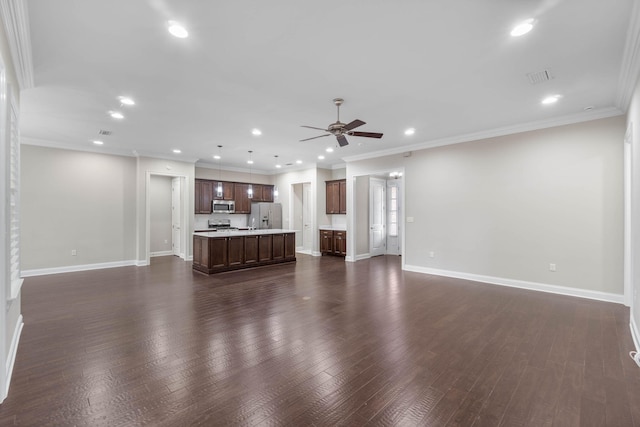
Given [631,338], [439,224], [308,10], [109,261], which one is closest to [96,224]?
[109,261]

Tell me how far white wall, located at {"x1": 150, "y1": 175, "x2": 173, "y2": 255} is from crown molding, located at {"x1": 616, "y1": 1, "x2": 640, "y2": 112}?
9940 millimetres

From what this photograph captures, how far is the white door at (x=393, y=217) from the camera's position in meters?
9.51

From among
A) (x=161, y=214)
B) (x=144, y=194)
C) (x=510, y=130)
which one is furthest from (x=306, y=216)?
→ (x=510, y=130)

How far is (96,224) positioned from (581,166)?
9.83 metres

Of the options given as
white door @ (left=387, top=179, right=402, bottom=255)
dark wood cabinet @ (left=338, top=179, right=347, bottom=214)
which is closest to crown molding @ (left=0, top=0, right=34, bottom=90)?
dark wood cabinet @ (left=338, top=179, right=347, bottom=214)

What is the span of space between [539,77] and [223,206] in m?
8.38

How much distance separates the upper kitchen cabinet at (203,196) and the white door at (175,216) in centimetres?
54

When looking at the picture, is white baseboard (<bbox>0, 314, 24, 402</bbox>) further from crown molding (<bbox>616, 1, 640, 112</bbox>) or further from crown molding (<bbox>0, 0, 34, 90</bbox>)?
crown molding (<bbox>616, 1, 640, 112</bbox>)

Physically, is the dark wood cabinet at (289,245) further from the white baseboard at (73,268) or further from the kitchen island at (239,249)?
the white baseboard at (73,268)

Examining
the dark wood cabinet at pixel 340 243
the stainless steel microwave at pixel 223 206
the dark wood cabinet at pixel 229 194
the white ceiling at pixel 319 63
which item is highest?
the white ceiling at pixel 319 63

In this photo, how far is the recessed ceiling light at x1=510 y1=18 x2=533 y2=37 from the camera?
240cm

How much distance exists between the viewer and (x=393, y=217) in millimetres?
9555

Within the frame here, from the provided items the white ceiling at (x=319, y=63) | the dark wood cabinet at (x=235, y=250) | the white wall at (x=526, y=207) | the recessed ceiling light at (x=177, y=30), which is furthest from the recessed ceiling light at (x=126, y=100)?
the white wall at (x=526, y=207)

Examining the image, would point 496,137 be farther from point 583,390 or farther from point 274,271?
point 274,271
